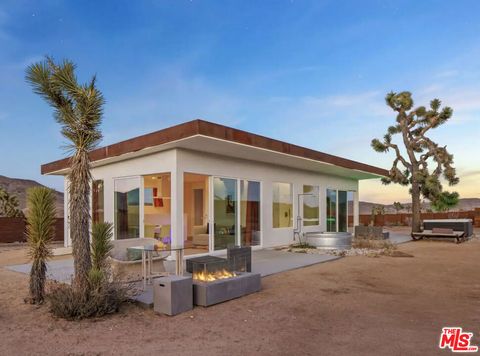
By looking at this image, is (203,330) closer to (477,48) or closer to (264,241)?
(264,241)

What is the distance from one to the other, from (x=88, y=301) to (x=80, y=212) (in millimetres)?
1121

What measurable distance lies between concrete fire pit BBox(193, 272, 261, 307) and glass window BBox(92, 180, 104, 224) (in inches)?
278

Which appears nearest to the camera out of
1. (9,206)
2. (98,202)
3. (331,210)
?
(98,202)

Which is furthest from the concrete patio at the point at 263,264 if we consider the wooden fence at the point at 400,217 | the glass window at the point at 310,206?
the wooden fence at the point at 400,217

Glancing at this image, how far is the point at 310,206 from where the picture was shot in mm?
13859

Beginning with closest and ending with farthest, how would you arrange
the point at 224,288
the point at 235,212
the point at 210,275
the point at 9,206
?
the point at 224,288 < the point at 210,275 < the point at 235,212 < the point at 9,206

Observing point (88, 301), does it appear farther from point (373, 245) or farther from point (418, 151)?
point (418, 151)

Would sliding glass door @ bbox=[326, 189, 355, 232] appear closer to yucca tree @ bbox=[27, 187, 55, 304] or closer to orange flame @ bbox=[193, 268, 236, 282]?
orange flame @ bbox=[193, 268, 236, 282]

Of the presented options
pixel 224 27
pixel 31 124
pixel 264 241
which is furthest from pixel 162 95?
pixel 264 241

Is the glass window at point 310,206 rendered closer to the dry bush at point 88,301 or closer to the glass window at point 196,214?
the glass window at point 196,214

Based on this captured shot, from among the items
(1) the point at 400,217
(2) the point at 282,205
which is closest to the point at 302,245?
(2) the point at 282,205

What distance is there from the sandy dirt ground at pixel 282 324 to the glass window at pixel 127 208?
3.64 meters

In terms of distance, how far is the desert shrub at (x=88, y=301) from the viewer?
14.6 ft

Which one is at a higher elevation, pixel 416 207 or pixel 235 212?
pixel 235 212
